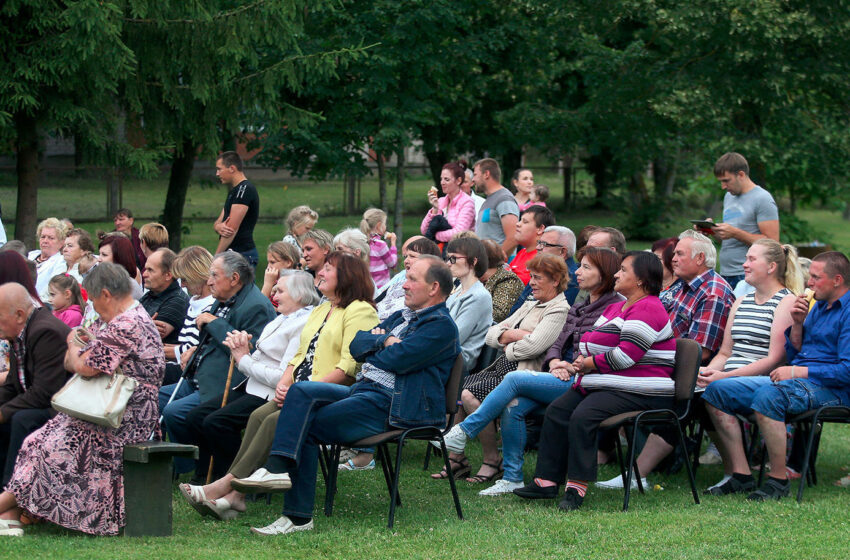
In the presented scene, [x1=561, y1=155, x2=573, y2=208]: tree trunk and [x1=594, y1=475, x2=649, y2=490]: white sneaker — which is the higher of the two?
[x1=561, y1=155, x2=573, y2=208]: tree trunk

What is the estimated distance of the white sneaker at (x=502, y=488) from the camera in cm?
624

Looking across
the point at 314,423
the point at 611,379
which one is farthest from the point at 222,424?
the point at 611,379

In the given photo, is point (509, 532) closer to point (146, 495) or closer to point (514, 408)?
point (514, 408)

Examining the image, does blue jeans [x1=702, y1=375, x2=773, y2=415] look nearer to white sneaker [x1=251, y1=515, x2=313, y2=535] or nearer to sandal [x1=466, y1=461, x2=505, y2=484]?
sandal [x1=466, y1=461, x2=505, y2=484]

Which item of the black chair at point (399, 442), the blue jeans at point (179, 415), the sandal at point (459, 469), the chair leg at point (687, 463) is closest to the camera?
the black chair at point (399, 442)

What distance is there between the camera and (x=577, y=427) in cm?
575

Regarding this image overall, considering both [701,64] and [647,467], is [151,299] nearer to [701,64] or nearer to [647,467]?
[647,467]

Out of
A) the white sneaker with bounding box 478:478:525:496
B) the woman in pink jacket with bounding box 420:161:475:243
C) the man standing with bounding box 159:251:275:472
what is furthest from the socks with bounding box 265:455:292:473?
the woman in pink jacket with bounding box 420:161:475:243

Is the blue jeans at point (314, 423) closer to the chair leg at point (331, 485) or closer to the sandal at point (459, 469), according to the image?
the chair leg at point (331, 485)

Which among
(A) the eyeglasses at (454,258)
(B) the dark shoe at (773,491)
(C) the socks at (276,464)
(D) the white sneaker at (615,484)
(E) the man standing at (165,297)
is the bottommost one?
(D) the white sneaker at (615,484)

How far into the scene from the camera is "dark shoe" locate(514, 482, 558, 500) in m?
5.95

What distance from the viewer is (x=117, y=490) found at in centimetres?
542

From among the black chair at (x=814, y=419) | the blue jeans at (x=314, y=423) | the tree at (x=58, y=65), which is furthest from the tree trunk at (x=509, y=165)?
the blue jeans at (x=314, y=423)

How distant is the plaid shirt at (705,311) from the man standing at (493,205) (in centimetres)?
257
